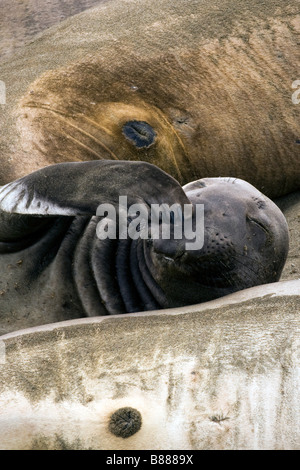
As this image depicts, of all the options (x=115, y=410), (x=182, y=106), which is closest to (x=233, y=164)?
(x=182, y=106)

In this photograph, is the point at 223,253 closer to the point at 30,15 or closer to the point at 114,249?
the point at 114,249

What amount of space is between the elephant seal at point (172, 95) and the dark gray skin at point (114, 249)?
0.83 m

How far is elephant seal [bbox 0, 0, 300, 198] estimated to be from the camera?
3.68 m

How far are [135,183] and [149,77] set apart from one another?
1327 millimetres

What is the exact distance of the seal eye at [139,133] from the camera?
3791mm

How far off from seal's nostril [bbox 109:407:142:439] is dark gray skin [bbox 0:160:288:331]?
0.70 m

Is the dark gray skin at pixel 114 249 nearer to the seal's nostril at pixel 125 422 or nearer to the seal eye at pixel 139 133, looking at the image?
the seal's nostril at pixel 125 422

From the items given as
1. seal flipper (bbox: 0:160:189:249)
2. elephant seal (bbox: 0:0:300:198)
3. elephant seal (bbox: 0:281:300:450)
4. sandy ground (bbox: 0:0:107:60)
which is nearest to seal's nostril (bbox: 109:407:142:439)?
elephant seal (bbox: 0:281:300:450)

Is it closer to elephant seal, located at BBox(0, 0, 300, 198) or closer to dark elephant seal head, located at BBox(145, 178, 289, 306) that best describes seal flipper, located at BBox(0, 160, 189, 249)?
dark elephant seal head, located at BBox(145, 178, 289, 306)

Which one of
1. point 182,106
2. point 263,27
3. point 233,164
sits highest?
point 263,27

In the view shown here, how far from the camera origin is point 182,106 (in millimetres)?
3752

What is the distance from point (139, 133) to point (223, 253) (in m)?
1.25

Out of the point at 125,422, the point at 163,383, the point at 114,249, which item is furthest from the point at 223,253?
the point at 125,422
